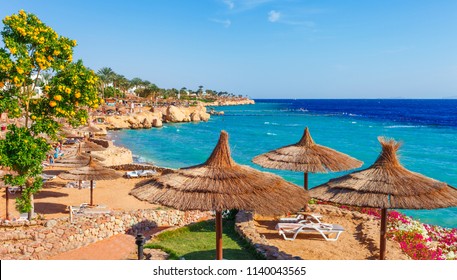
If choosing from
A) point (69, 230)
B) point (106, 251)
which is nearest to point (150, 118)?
point (69, 230)

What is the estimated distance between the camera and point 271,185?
7012 millimetres

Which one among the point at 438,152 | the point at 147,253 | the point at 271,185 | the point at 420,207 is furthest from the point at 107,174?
the point at 438,152

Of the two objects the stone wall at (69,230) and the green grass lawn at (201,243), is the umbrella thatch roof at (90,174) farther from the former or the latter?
the green grass lawn at (201,243)

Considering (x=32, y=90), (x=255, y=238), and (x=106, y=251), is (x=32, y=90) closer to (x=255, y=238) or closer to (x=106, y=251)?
(x=106, y=251)

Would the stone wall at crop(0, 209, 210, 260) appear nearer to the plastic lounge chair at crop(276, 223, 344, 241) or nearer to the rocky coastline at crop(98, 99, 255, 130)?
the plastic lounge chair at crop(276, 223, 344, 241)

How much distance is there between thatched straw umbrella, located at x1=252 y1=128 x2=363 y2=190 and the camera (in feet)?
38.0

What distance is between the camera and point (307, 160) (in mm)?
11695

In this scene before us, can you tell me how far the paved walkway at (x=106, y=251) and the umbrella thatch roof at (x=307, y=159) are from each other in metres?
4.77

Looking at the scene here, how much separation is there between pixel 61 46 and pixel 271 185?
9.16m

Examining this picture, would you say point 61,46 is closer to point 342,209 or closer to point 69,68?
point 69,68

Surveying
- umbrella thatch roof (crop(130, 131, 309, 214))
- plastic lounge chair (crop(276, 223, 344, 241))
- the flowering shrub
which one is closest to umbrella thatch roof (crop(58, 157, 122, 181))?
plastic lounge chair (crop(276, 223, 344, 241))

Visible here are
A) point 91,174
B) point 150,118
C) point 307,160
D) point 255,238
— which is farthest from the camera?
point 150,118

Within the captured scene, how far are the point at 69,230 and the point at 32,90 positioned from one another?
495 cm

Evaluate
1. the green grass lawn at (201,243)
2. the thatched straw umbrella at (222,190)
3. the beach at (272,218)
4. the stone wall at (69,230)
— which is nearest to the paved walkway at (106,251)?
the stone wall at (69,230)
